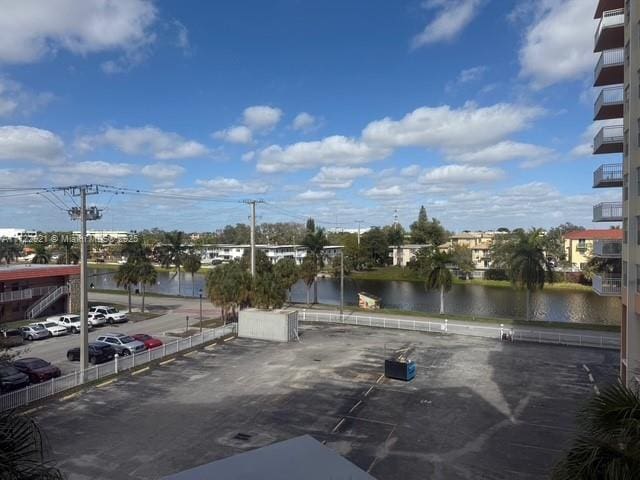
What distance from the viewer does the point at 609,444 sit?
6352 mm

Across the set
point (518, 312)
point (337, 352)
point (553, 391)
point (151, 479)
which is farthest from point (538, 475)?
point (518, 312)

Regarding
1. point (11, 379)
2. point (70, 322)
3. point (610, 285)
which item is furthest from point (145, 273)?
point (610, 285)

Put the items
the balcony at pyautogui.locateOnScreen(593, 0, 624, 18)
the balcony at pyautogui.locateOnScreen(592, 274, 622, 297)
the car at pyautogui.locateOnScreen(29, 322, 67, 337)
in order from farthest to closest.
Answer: the car at pyautogui.locateOnScreen(29, 322, 67, 337)
the balcony at pyautogui.locateOnScreen(592, 274, 622, 297)
the balcony at pyautogui.locateOnScreen(593, 0, 624, 18)

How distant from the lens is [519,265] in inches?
1788

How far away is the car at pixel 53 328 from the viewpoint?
114 ft

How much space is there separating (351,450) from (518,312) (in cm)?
4722

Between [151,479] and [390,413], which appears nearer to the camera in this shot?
[151,479]

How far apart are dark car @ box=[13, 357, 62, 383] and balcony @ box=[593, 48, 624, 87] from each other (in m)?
30.3

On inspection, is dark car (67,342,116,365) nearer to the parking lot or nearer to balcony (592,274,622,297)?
the parking lot

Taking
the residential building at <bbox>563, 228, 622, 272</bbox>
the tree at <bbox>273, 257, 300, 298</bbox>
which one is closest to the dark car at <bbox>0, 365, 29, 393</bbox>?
the tree at <bbox>273, 257, 300, 298</bbox>

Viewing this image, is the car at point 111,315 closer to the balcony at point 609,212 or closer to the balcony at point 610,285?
the balcony at point 610,285

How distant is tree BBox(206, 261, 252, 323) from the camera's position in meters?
36.0

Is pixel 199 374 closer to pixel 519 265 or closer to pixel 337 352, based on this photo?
pixel 337 352

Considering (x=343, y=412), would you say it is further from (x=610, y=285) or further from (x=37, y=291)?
(x=37, y=291)
